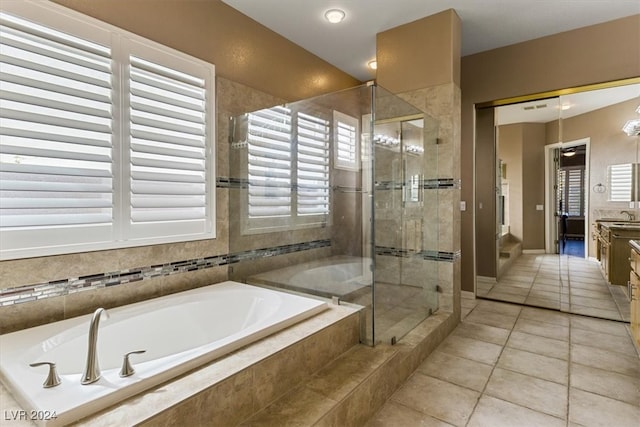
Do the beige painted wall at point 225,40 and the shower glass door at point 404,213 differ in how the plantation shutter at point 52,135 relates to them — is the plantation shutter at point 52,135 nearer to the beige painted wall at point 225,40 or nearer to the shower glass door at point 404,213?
the beige painted wall at point 225,40

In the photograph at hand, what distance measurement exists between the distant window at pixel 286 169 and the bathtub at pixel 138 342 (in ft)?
2.63

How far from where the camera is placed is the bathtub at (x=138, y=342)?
1101 millimetres

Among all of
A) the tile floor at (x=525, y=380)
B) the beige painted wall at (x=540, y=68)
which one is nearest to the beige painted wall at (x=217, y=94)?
the tile floor at (x=525, y=380)

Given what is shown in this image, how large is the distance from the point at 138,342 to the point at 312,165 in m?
2.03

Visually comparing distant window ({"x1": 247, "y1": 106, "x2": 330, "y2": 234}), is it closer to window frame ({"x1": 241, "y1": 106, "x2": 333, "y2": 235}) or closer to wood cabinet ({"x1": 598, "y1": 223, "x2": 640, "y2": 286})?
window frame ({"x1": 241, "y1": 106, "x2": 333, "y2": 235})

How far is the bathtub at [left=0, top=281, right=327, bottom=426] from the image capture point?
3.61ft

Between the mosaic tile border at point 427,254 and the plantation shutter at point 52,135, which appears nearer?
the plantation shutter at point 52,135

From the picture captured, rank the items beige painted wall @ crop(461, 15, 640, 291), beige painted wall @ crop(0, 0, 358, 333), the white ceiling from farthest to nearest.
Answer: beige painted wall @ crop(461, 15, 640, 291)
the white ceiling
beige painted wall @ crop(0, 0, 358, 333)

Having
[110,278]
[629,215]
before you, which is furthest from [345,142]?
[629,215]

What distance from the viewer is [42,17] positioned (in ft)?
5.66

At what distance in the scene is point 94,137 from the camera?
1.91 metres

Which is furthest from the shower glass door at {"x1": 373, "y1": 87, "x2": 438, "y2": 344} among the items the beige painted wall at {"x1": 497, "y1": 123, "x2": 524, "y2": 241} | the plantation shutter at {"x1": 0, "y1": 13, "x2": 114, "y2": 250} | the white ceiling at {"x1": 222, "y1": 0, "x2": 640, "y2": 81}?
the plantation shutter at {"x1": 0, "y1": 13, "x2": 114, "y2": 250}

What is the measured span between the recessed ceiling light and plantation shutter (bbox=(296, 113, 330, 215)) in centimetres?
85

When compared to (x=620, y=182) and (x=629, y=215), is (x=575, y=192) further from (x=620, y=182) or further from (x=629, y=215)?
(x=629, y=215)
